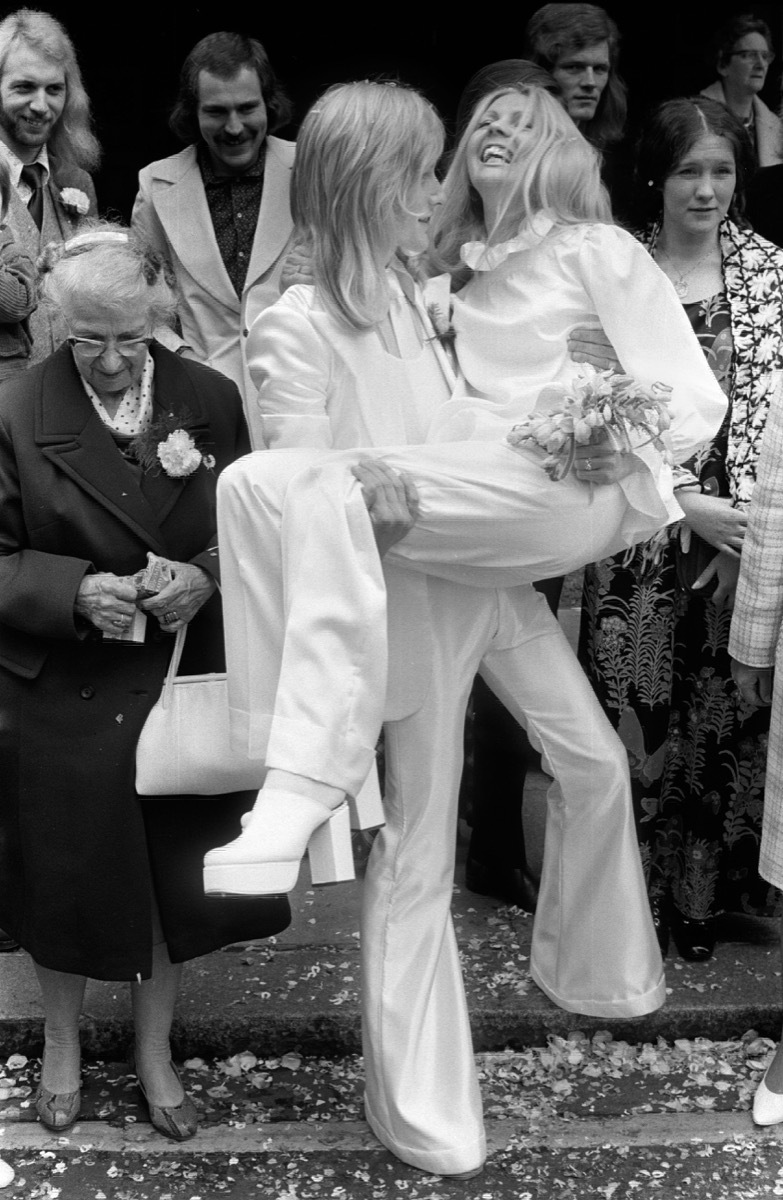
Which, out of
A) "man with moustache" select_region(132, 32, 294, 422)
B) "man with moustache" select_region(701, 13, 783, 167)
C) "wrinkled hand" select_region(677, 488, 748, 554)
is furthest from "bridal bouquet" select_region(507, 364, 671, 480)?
"man with moustache" select_region(701, 13, 783, 167)

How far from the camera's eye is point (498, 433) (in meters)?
2.95

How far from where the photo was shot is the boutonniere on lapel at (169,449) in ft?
10.1

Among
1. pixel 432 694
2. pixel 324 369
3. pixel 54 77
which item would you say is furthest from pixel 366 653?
pixel 54 77

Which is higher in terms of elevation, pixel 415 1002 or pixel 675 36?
pixel 675 36

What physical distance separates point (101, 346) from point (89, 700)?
696 mm

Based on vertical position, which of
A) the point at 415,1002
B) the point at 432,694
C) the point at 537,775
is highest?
the point at 432,694

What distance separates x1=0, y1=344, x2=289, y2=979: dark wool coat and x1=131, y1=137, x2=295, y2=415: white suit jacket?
1274 mm

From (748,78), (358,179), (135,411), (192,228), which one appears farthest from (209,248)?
(748,78)

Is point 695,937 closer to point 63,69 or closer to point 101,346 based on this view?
Answer: point 101,346

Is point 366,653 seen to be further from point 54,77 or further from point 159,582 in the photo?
point 54,77

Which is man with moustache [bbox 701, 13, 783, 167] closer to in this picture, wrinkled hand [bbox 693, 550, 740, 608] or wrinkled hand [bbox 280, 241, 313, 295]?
wrinkled hand [bbox 693, 550, 740, 608]

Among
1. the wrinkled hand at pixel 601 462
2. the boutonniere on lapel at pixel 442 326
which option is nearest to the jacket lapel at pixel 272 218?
the boutonniere on lapel at pixel 442 326

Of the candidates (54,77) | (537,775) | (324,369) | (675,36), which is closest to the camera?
(324,369)

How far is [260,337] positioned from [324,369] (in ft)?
0.45
